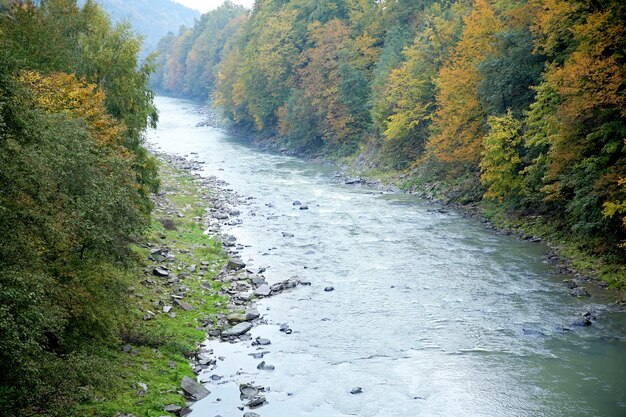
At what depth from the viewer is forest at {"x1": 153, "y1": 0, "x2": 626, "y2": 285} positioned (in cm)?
2767

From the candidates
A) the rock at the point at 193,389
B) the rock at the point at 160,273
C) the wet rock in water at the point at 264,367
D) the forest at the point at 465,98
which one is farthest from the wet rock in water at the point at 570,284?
the rock at the point at 160,273

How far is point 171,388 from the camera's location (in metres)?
17.3

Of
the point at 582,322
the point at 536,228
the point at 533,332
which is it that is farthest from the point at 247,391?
Answer: the point at 536,228

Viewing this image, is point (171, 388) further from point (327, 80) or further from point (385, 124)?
point (327, 80)

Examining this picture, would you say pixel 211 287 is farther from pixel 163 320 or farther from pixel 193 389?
pixel 193 389

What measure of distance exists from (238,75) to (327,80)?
2459 cm

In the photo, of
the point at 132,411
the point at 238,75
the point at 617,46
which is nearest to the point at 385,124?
the point at 617,46

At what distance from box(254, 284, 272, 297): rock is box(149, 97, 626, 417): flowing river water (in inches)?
28.0

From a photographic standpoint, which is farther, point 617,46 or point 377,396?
point 617,46

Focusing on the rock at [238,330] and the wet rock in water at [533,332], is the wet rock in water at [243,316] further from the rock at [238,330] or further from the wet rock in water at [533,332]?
the wet rock in water at [533,332]

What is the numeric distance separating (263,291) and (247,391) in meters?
8.66

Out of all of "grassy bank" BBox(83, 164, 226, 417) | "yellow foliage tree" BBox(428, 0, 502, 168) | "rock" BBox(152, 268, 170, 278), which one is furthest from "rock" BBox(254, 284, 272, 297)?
"yellow foliage tree" BBox(428, 0, 502, 168)

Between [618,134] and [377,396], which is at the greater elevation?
[618,134]

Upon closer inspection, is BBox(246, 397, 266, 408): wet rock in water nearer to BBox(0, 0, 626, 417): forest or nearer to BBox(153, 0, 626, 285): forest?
BBox(0, 0, 626, 417): forest
